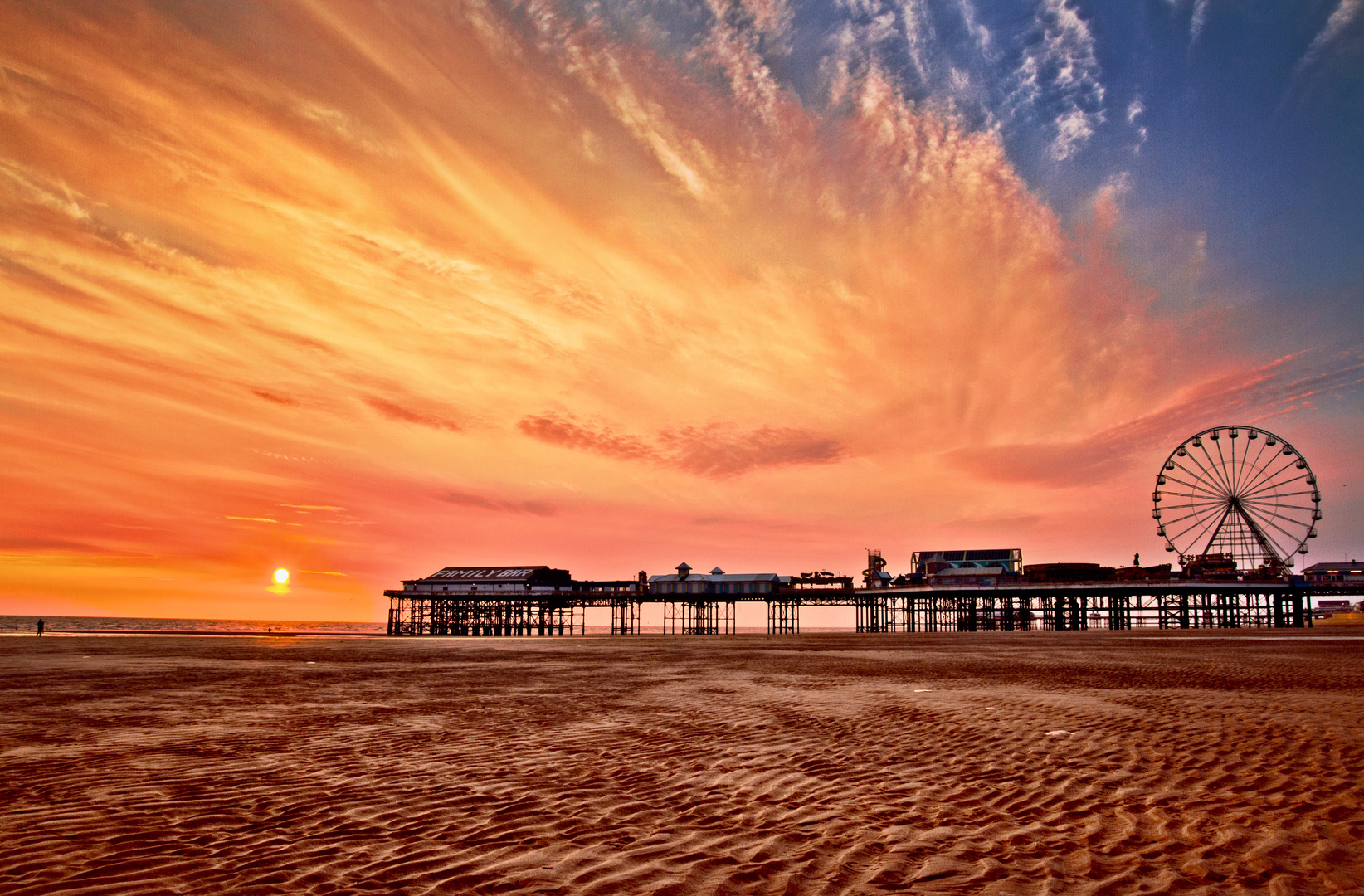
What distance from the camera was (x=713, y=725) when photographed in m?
12.0

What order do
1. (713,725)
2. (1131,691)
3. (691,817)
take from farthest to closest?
(1131,691)
(713,725)
(691,817)

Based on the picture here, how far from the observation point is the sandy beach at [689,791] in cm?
532

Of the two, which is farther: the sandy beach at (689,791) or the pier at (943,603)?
the pier at (943,603)

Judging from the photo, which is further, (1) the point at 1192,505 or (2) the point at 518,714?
(1) the point at 1192,505

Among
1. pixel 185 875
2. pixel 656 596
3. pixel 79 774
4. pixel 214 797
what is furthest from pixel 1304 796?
pixel 656 596

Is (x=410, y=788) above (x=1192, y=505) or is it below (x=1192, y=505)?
below

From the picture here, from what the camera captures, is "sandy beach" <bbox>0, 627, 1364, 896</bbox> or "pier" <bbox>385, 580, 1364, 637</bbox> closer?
"sandy beach" <bbox>0, 627, 1364, 896</bbox>

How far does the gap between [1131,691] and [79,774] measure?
Answer: 733 inches

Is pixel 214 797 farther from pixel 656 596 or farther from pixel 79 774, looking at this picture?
pixel 656 596

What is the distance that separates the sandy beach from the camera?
5320 millimetres

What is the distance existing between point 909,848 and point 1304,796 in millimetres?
4458

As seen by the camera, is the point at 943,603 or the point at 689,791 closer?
the point at 689,791

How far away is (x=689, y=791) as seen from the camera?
7.77 m

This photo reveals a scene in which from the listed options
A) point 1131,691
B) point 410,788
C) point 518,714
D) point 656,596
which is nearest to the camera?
point 410,788
